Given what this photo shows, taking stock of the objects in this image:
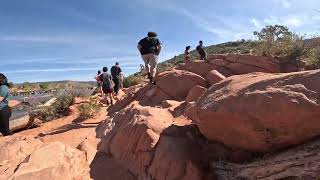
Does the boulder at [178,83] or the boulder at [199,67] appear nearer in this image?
the boulder at [178,83]

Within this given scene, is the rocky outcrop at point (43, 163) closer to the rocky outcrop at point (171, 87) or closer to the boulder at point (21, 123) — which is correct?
the rocky outcrop at point (171, 87)

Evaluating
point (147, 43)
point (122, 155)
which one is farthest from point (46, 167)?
point (147, 43)

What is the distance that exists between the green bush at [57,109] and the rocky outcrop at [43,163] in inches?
428

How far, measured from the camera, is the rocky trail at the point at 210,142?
522 cm

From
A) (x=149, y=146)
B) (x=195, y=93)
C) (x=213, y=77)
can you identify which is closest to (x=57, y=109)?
(x=213, y=77)

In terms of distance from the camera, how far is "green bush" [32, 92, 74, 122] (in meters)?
18.9

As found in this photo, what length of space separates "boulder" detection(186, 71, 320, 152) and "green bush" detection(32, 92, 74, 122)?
13.8 m

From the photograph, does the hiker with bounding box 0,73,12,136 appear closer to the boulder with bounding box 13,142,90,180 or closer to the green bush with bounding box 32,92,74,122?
the boulder with bounding box 13,142,90,180

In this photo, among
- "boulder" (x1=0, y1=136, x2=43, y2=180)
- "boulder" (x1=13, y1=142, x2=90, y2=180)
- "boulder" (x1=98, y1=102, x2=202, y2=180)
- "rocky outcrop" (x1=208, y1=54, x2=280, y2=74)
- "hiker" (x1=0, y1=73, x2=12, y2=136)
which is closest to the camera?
"boulder" (x1=98, y1=102, x2=202, y2=180)

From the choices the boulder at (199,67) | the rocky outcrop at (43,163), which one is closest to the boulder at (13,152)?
the rocky outcrop at (43,163)

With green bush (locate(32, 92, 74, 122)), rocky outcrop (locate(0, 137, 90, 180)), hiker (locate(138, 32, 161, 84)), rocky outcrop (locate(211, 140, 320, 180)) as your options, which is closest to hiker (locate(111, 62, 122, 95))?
green bush (locate(32, 92, 74, 122))

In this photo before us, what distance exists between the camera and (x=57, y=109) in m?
19.5

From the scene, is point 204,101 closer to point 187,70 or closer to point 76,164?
point 76,164

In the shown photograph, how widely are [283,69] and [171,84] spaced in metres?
4.28
